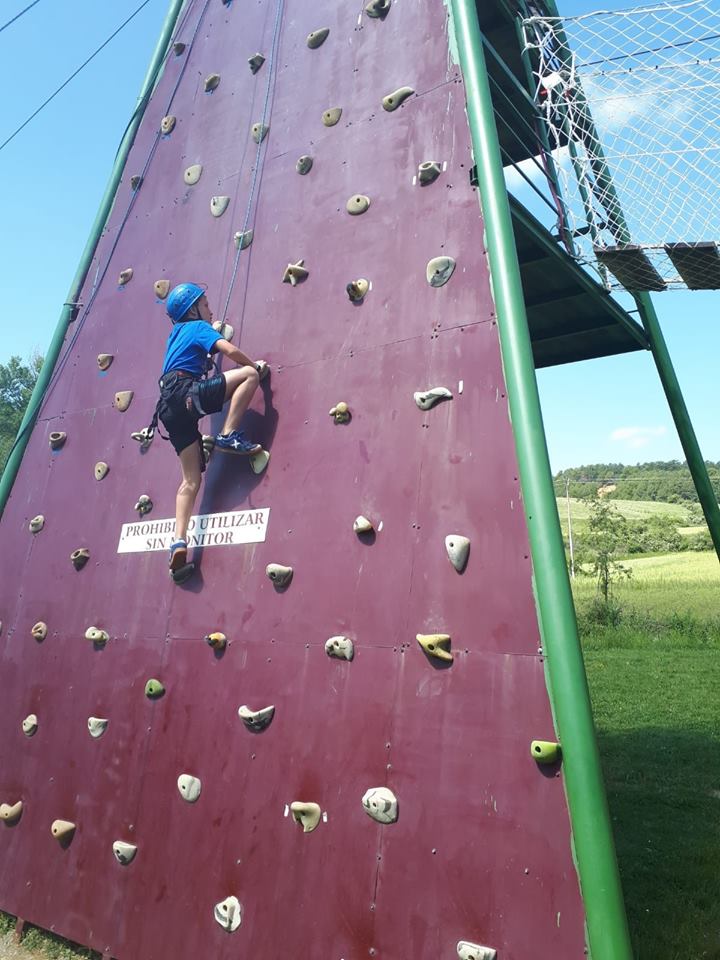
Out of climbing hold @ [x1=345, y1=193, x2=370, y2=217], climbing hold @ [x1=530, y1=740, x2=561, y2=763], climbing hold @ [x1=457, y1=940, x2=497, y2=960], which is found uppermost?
climbing hold @ [x1=345, y1=193, x2=370, y2=217]

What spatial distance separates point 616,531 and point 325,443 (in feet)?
84.4

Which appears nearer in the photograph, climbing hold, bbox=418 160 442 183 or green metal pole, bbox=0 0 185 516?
climbing hold, bbox=418 160 442 183

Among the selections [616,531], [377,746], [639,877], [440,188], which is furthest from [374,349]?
[616,531]

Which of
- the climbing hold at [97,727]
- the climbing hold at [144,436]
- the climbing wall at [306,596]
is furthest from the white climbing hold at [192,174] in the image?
the climbing hold at [97,727]

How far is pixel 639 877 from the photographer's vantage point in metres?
4.70

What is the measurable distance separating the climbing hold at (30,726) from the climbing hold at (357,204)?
3383mm

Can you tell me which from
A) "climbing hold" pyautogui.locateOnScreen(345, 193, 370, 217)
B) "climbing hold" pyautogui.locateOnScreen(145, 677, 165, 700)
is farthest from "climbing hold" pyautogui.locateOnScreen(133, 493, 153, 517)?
"climbing hold" pyautogui.locateOnScreen(345, 193, 370, 217)

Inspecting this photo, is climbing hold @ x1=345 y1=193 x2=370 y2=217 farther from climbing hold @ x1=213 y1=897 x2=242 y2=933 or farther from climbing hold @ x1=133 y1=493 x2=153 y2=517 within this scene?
climbing hold @ x1=213 y1=897 x2=242 y2=933

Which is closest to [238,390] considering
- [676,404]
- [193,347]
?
[193,347]

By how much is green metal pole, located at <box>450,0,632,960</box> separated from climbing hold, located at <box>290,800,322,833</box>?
3.52ft

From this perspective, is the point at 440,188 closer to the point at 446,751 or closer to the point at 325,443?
the point at 325,443

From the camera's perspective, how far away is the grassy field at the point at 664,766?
4.17 m

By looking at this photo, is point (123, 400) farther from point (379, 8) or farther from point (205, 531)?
point (379, 8)

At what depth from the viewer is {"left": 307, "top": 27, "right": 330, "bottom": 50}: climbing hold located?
5.02 m
